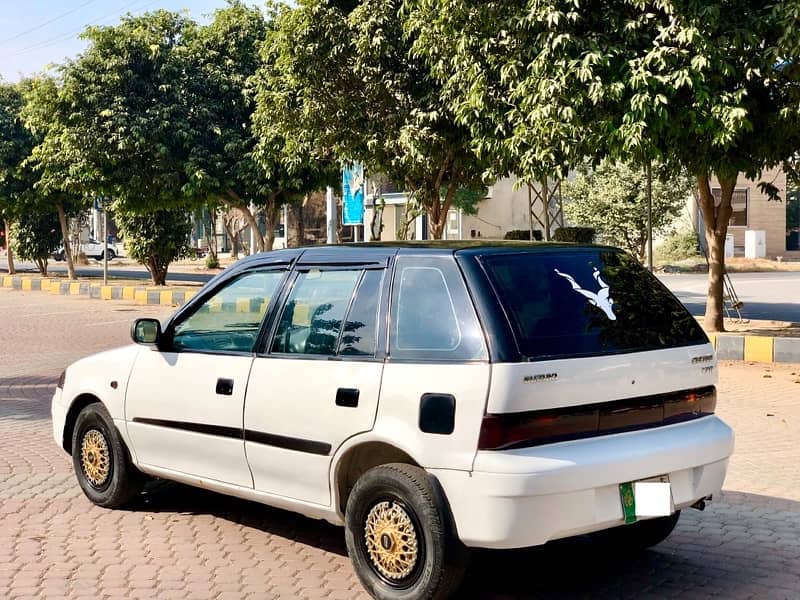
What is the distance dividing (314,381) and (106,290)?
23.0 m

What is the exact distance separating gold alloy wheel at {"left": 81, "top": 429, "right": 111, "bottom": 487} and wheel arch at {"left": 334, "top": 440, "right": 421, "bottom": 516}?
2024 millimetres

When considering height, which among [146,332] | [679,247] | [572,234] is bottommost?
[146,332]

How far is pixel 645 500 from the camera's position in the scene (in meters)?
4.62

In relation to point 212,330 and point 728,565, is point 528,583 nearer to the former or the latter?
point 728,565

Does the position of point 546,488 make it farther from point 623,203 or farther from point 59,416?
point 623,203

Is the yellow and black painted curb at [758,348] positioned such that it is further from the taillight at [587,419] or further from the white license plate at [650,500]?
the white license plate at [650,500]

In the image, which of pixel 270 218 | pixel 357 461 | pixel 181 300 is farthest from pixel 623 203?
pixel 357 461

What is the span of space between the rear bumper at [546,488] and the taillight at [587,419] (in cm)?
4

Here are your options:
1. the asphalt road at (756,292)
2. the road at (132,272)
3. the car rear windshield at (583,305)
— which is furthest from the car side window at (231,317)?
the road at (132,272)

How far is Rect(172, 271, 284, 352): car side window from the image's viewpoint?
5.66 metres

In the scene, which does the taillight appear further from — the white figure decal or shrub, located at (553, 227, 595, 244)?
shrub, located at (553, 227, 595, 244)

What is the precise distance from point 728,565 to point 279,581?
220cm

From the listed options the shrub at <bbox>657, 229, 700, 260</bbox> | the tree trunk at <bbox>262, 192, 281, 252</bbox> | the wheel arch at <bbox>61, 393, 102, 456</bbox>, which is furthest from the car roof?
the shrub at <bbox>657, 229, 700, 260</bbox>

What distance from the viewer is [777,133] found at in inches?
528
